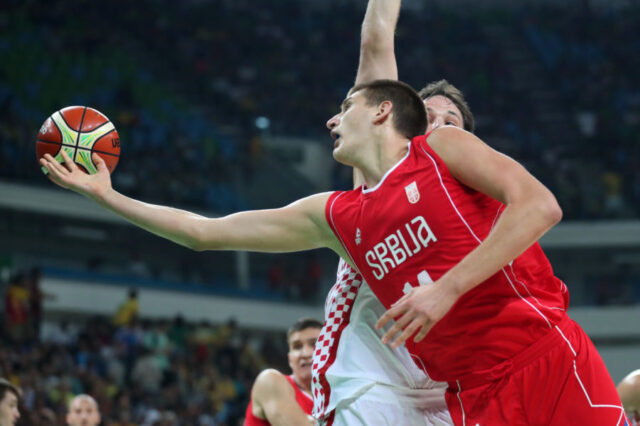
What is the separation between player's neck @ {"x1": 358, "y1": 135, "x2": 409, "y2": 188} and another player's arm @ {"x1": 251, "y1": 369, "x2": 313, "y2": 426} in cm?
235

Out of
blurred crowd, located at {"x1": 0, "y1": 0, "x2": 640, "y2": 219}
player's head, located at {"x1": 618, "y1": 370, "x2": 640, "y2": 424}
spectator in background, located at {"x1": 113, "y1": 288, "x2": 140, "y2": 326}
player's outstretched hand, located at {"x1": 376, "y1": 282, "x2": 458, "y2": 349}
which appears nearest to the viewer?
player's outstretched hand, located at {"x1": 376, "y1": 282, "x2": 458, "y2": 349}

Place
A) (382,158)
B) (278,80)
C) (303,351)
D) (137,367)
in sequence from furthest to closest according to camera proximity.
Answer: (278,80)
(137,367)
(303,351)
(382,158)

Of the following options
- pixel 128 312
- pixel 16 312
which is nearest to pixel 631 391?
pixel 16 312

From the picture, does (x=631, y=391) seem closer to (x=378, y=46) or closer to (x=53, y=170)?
(x=378, y=46)

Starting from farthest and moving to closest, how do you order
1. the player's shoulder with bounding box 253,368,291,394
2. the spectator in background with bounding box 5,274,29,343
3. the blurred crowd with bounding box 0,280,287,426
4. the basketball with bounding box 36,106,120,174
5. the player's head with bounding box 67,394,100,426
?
1. the spectator in background with bounding box 5,274,29,343
2. the blurred crowd with bounding box 0,280,287,426
3. the player's head with bounding box 67,394,100,426
4. the player's shoulder with bounding box 253,368,291,394
5. the basketball with bounding box 36,106,120,174

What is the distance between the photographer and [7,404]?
711cm

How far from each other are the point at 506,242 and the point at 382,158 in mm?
749

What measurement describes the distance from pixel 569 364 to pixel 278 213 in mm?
1359

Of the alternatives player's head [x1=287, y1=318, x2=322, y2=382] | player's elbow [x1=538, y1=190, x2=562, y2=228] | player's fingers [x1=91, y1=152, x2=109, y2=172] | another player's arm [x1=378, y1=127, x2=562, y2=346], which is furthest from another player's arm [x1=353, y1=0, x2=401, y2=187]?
player's head [x1=287, y1=318, x2=322, y2=382]

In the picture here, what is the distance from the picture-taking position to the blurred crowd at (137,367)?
41.0 feet

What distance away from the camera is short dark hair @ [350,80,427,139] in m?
3.65

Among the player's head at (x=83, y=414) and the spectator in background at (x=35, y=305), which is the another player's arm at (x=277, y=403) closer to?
the player's head at (x=83, y=414)

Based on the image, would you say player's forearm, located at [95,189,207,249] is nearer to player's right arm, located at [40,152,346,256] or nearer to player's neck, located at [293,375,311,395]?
player's right arm, located at [40,152,346,256]

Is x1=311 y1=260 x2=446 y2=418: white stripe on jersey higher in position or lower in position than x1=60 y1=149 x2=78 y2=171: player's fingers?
lower
